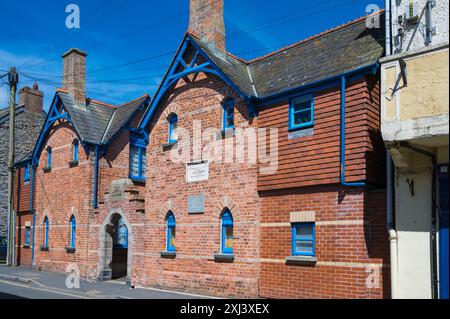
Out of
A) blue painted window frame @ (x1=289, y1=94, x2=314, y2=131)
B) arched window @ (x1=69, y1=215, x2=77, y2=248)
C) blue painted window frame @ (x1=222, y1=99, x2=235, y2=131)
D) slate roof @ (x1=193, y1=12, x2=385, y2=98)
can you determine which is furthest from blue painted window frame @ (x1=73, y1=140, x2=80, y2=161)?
blue painted window frame @ (x1=289, y1=94, x2=314, y2=131)

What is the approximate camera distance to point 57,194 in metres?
23.1

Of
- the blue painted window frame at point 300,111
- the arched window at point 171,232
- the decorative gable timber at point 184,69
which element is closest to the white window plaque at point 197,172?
the arched window at point 171,232

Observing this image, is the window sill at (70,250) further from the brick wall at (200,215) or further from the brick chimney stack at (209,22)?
the brick chimney stack at (209,22)

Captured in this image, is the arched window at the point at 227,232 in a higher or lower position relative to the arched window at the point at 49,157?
lower

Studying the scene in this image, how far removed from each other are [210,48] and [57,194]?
11.0m

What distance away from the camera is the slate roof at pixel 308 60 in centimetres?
1299

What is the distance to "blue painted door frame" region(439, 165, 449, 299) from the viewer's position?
10367mm

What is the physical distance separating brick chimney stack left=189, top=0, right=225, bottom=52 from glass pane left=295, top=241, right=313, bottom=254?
23.7 feet

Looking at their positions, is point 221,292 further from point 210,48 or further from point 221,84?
point 210,48

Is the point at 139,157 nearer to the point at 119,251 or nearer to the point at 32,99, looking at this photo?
the point at 119,251

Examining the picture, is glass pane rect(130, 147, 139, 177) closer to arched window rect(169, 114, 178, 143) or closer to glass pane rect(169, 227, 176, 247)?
arched window rect(169, 114, 178, 143)

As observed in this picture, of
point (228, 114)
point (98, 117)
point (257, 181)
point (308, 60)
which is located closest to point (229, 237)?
point (257, 181)

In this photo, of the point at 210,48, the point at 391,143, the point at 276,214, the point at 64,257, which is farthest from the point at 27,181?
the point at 391,143

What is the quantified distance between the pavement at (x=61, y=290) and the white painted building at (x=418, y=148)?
20.3 feet
